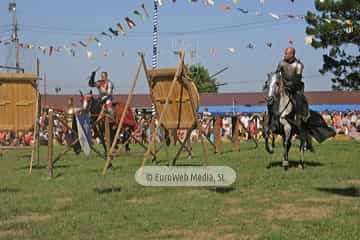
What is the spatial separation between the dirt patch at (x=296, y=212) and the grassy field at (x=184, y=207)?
12mm

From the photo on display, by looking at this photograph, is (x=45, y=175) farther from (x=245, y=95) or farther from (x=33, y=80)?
(x=245, y=95)

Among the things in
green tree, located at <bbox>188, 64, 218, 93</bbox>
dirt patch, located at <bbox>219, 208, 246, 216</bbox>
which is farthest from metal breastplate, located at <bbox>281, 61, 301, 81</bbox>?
green tree, located at <bbox>188, 64, 218, 93</bbox>

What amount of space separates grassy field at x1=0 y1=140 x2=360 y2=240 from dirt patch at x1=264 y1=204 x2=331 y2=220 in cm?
1

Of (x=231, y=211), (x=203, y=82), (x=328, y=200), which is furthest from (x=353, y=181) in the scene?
(x=203, y=82)

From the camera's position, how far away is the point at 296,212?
314 inches

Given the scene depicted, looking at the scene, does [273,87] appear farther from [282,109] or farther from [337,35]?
[337,35]

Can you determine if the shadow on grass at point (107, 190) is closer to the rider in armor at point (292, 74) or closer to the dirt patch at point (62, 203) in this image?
the dirt patch at point (62, 203)

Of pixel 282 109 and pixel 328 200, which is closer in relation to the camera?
pixel 328 200

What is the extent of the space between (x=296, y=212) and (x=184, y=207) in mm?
1430

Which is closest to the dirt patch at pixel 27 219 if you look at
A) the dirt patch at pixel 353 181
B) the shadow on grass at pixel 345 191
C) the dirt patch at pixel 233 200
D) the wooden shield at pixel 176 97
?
the dirt patch at pixel 233 200

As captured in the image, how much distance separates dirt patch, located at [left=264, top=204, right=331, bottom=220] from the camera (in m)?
7.62

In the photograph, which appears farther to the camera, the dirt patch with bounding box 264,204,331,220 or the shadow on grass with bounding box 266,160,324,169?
the shadow on grass with bounding box 266,160,324,169

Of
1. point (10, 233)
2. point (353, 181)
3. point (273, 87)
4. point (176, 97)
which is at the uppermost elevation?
point (273, 87)

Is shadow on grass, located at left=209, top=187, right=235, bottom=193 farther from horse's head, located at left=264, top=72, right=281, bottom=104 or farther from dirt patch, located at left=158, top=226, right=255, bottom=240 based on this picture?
horse's head, located at left=264, top=72, right=281, bottom=104
